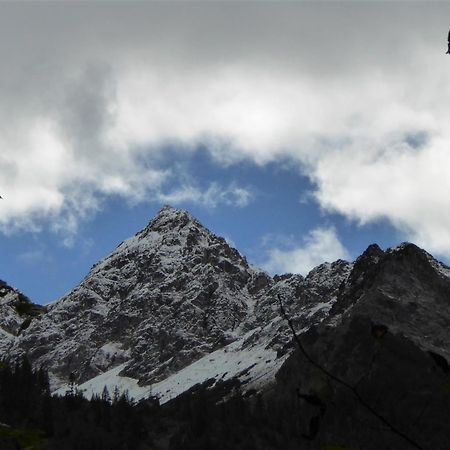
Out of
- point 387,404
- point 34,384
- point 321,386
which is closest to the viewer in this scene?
point 321,386

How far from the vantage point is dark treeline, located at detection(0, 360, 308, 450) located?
12762 cm

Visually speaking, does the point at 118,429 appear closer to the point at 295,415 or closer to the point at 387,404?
the point at 295,415

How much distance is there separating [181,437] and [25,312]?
446 feet

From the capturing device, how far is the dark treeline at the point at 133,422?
419ft

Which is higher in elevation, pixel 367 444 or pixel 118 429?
pixel 118 429

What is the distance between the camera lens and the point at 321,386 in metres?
7.53

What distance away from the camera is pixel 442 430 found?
540 feet

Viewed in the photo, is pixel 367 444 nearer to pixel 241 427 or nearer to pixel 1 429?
pixel 241 427

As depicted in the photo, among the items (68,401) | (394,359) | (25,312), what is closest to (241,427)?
(68,401)

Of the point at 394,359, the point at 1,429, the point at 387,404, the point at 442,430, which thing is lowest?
the point at 1,429

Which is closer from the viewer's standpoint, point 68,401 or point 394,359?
point 68,401

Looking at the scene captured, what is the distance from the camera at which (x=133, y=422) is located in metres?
148

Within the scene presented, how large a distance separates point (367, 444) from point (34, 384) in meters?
69.9

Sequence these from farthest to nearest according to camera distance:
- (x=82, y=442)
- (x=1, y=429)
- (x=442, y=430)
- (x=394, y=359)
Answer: (x=394, y=359) → (x=442, y=430) → (x=82, y=442) → (x=1, y=429)
